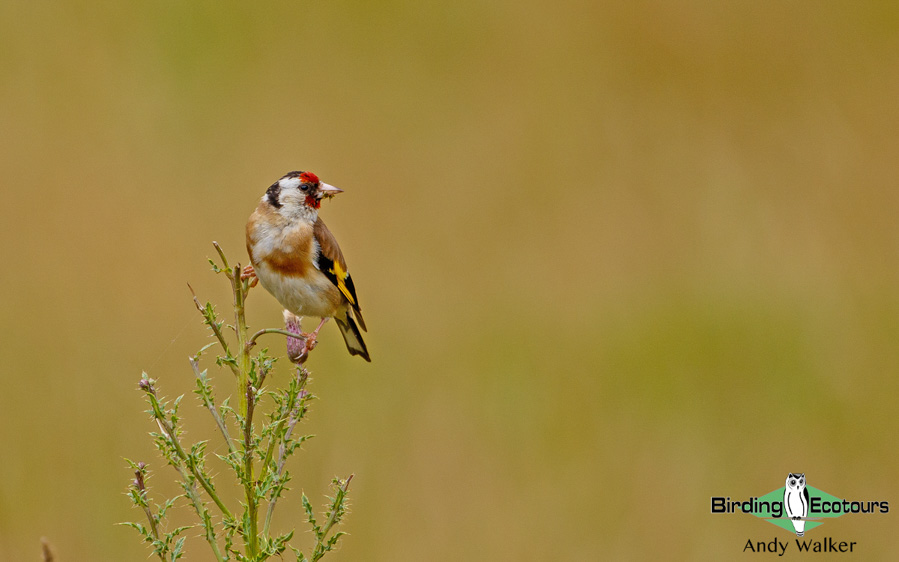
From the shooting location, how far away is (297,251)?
3752 mm

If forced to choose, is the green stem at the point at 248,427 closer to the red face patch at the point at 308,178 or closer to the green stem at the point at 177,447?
the green stem at the point at 177,447

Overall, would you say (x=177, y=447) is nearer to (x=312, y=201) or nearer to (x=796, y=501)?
(x=312, y=201)

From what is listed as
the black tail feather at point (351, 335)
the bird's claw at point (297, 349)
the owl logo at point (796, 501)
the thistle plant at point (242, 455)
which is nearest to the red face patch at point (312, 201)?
the black tail feather at point (351, 335)

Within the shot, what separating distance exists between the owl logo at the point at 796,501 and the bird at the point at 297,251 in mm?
2574

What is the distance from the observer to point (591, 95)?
8648 millimetres

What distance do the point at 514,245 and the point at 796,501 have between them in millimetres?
3241

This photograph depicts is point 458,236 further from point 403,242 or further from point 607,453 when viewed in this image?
point 607,453

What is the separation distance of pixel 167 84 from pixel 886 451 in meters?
5.90

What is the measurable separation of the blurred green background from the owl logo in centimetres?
13

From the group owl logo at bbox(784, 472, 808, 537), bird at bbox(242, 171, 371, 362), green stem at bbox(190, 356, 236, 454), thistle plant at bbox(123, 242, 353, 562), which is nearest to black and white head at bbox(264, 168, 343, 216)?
bird at bbox(242, 171, 371, 362)

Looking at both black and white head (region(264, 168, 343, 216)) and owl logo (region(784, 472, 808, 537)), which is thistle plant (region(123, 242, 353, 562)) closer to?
black and white head (region(264, 168, 343, 216))

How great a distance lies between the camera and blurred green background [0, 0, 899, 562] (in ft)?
17.2

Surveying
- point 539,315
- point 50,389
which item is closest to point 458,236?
point 539,315

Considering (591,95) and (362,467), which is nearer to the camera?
(362,467)
